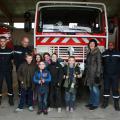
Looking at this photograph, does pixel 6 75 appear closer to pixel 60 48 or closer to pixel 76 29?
pixel 60 48

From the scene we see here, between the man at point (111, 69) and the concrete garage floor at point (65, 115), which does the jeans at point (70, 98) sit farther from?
the man at point (111, 69)

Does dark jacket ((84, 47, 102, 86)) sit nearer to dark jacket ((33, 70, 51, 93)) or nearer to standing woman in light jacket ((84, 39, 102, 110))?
standing woman in light jacket ((84, 39, 102, 110))

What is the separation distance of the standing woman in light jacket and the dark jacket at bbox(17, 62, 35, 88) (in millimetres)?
1462

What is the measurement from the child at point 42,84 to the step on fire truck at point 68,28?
1307 millimetres

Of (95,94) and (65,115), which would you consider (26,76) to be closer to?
(65,115)

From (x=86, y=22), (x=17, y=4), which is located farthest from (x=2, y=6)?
(x=86, y=22)

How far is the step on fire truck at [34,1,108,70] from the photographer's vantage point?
377 inches

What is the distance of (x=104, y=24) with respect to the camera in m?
10.1

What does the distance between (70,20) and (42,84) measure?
8.52 feet

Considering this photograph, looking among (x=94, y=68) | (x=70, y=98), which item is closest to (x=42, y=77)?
(x=70, y=98)

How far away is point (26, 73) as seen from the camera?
8.56 meters

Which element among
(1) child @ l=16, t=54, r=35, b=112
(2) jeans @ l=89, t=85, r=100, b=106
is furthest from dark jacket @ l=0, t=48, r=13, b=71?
(2) jeans @ l=89, t=85, r=100, b=106

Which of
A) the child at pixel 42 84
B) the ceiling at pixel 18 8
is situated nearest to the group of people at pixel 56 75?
the child at pixel 42 84

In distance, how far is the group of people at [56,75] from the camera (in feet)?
27.7
